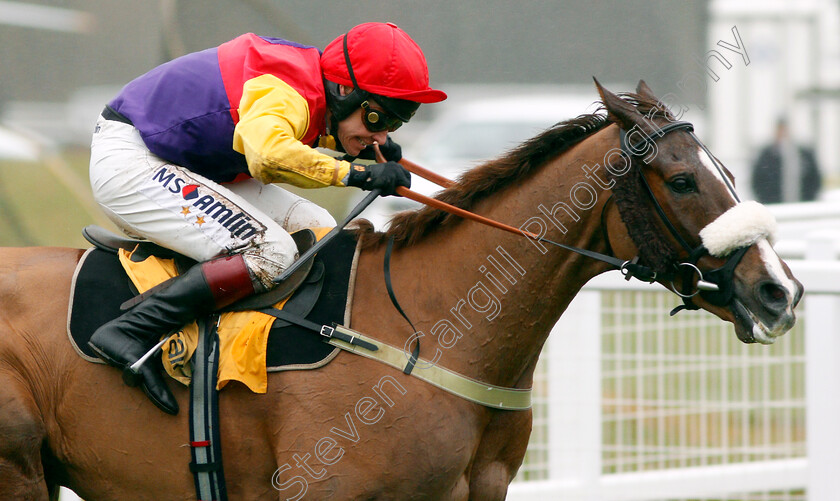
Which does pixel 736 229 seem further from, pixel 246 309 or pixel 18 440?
pixel 18 440

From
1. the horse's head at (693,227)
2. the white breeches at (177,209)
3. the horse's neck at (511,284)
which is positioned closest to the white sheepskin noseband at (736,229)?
the horse's head at (693,227)

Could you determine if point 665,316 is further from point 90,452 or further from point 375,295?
point 90,452

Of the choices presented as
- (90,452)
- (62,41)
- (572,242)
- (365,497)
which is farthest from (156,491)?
(62,41)

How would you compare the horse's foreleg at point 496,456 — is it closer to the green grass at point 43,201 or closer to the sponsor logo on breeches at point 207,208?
the sponsor logo on breeches at point 207,208

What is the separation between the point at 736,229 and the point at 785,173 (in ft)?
30.3

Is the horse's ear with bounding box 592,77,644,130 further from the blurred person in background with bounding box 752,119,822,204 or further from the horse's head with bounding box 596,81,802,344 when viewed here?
the blurred person in background with bounding box 752,119,822,204

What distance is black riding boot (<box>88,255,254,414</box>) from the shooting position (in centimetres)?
258

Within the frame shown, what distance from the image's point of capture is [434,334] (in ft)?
8.62

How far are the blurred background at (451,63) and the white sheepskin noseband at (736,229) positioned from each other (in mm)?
992

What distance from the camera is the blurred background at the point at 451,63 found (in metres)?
6.27

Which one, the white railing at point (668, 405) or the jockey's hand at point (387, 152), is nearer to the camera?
the jockey's hand at point (387, 152)

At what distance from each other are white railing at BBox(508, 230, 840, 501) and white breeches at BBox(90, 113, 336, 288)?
209 cm

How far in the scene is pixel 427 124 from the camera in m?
13.6

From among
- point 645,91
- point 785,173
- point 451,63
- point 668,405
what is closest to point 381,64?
point 645,91
